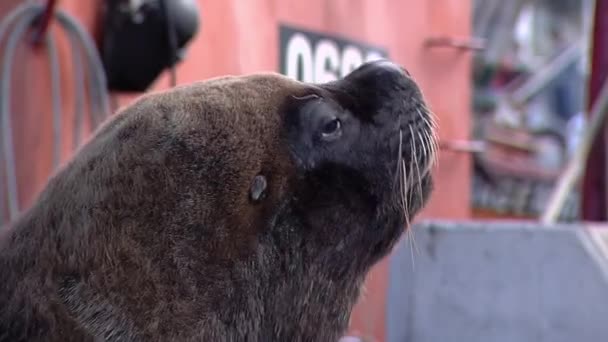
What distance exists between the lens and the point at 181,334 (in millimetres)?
1189

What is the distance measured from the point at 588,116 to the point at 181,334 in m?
2.58

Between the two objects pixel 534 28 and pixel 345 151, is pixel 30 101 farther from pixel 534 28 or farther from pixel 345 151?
pixel 534 28

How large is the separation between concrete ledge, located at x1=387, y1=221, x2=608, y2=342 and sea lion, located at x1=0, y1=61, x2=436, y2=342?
2.38 feet

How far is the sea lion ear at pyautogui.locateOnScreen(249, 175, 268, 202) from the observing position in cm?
128

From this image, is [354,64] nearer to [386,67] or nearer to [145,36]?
[145,36]

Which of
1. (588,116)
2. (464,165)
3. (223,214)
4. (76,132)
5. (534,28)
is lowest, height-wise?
(534,28)

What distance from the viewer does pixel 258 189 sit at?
4.22 ft

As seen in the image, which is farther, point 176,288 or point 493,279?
point 493,279

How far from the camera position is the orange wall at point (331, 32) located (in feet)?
6.45

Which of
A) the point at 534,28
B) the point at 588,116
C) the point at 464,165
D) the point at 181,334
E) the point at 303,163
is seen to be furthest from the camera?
the point at 534,28

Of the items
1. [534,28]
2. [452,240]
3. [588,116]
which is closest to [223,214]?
[452,240]

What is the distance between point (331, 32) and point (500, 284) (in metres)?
1.12

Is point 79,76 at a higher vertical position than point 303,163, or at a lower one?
lower

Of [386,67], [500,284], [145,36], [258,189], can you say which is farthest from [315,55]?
[258,189]
